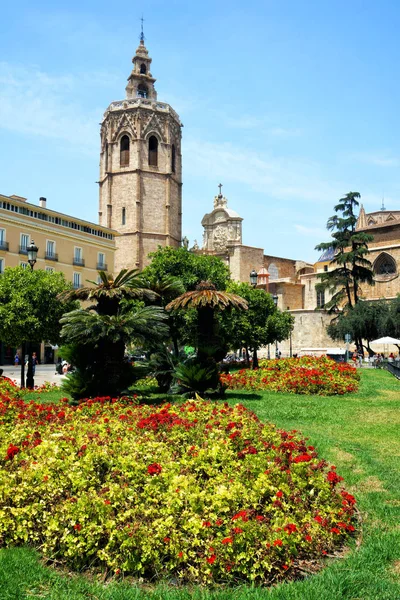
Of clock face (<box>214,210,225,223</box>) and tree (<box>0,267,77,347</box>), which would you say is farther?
clock face (<box>214,210,225,223</box>)

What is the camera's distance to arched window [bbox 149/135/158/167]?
2359 inches

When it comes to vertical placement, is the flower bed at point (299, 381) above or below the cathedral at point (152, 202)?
below

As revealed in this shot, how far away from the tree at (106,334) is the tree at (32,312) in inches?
292

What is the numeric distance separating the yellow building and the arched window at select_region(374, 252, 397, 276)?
80.3ft

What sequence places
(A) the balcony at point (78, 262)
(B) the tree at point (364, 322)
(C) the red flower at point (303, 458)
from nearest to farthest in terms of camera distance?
(C) the red flower at point (303, 458) → (B) the tree at point (364, 322) → (A) the balcony at point (78, 262)

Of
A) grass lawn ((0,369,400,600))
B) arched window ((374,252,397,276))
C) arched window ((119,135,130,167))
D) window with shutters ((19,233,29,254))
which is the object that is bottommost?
grass lawn ((0,369,400,600))

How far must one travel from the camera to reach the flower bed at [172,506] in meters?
3.81

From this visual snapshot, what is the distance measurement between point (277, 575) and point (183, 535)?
71 cm

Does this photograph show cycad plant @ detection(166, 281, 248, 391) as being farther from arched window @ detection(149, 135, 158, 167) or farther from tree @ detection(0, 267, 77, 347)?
arched window @ detection(149, 135, 158, 167)

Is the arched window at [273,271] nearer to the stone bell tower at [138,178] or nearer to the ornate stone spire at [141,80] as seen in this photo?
the stone bell tower at [138,178]

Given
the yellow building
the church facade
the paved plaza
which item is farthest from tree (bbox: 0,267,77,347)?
the church facade

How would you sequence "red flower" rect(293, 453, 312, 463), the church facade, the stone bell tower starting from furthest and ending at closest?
the stone bell tower
the church facade
"red flower" rect(293, 453, 312, 463)

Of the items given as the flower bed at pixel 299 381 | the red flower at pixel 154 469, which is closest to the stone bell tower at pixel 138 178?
the flower bed at pixel 299 381

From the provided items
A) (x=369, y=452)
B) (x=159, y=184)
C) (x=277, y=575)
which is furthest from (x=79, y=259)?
(x=277, y=575)
